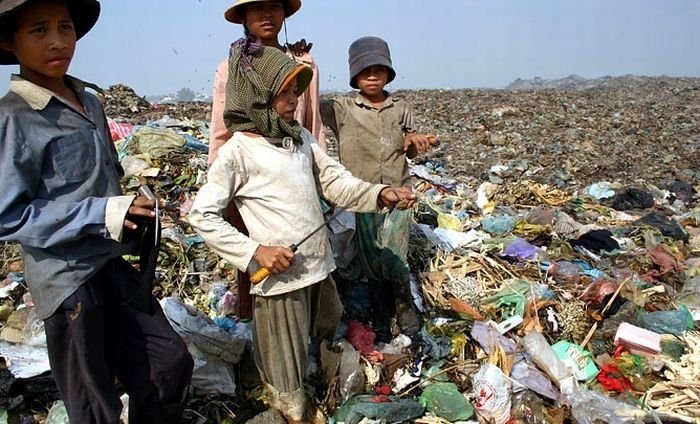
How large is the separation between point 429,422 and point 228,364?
1.10m

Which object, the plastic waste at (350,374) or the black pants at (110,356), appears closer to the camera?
the black pants at (110,356)

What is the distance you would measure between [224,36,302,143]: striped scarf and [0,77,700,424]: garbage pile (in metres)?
1.20

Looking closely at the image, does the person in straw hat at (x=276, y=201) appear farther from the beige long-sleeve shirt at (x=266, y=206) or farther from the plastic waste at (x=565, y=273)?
the plastic waste at (x=565, y=273)

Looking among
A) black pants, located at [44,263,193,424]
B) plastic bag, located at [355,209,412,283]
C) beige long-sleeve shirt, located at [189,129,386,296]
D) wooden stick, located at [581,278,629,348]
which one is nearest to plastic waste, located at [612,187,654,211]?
wooden stick, located at [581,278,629,348]

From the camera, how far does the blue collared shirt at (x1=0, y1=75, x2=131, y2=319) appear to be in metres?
1.61

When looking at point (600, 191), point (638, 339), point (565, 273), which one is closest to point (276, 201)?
point (638, 339)

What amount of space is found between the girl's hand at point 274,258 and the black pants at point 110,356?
0.50 meters

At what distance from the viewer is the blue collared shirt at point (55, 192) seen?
5.29 ft

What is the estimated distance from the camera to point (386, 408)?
2.60 meters

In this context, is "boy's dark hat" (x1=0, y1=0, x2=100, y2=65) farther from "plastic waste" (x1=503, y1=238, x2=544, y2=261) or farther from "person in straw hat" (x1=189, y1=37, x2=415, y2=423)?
"plastic waste" (x1=503, y1=238, x2=544, y2=261)

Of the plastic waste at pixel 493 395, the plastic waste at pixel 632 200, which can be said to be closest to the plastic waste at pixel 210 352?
the plastic waste at pixel 493 395

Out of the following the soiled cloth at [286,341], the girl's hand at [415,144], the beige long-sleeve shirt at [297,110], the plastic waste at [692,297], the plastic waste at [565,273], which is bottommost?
the plastic waste at [692,297]

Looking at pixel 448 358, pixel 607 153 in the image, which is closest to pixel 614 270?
pixel 448 358

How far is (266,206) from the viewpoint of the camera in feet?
7.18
